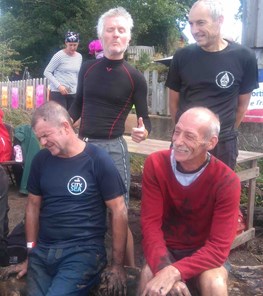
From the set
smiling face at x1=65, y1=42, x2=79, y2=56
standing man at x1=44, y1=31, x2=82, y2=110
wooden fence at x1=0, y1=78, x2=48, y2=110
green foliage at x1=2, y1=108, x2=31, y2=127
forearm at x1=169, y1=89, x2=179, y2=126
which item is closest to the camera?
forearm at x1=169, y1=89, x2=179, y2=126

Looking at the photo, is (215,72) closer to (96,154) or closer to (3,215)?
(96,154)

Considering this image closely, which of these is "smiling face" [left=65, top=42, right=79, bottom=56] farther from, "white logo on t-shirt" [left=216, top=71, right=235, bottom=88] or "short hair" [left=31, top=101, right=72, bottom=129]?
"short hair" [left=31, top=101, right=72, bottom=129]

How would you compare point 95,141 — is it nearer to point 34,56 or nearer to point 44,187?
point 44,187

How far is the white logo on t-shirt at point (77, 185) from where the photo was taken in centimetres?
284

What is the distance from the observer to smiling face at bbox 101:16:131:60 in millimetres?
3301

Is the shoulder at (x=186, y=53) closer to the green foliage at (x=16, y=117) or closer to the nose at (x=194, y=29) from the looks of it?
the nose at (x=194, y=29)

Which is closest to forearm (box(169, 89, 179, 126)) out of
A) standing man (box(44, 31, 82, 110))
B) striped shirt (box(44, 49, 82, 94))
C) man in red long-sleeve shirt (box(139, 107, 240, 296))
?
man in red long-sleeve shirt (box(139, 107, 240, 296))

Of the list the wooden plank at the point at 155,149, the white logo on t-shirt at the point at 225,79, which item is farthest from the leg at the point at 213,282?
the wooden plank at the point at 155,149

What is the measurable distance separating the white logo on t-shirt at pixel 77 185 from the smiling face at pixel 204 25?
1.27 meters

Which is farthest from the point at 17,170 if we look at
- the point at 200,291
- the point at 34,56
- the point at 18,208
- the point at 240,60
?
the point at 34,56

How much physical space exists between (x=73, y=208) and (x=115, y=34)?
1.19m

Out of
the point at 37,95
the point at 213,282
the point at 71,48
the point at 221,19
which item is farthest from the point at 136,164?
the point at 37,95

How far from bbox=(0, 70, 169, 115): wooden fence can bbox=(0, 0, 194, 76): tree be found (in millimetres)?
12373

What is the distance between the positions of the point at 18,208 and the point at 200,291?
11.4 ft
